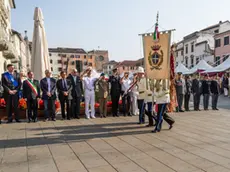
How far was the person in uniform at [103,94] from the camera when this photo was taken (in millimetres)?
9280

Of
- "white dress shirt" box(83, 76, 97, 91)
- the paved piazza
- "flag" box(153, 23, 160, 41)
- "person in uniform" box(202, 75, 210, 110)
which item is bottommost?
the paved piazza

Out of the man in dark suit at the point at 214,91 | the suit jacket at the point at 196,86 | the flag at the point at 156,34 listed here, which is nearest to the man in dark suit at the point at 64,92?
the flag at the point at 156,34

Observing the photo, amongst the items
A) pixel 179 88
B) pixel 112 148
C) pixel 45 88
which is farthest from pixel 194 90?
pixel 112 148

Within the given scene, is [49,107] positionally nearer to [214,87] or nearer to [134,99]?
[134,99]

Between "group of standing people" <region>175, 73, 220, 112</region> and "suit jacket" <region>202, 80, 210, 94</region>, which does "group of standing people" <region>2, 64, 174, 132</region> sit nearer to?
"group of standing people" <region>175, 73, 220, 112</region>

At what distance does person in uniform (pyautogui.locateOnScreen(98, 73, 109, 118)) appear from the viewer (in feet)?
30.4

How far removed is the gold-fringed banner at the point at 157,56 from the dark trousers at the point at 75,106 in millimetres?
3539

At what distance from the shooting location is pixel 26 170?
12.7 feet

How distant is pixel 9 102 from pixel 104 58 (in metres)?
98.7

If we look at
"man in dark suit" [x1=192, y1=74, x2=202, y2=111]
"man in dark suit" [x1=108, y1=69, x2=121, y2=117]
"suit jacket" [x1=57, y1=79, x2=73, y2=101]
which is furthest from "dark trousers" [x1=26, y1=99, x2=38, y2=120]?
"man in dark suit" [x1=192, y1=74, x2=202, y2=111]

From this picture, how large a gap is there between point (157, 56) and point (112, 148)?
122 inches

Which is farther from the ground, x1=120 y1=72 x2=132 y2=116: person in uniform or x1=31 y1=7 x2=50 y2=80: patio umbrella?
x1=31 y1=7 x2=50 y2=80: patio umbrella

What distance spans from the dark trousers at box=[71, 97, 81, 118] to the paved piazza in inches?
48.8

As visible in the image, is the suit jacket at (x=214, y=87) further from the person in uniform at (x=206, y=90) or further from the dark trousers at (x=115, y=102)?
the dark trousers at (x=115, y=102)
